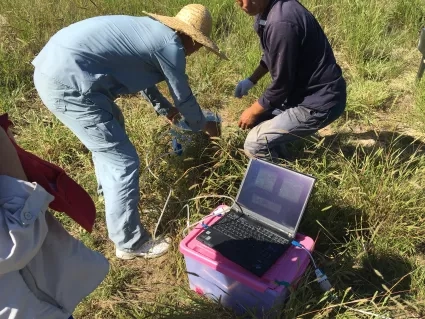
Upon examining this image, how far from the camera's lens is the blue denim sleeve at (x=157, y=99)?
2.73 meters

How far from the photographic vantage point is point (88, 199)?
1.62 meters

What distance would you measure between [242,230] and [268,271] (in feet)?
0.84

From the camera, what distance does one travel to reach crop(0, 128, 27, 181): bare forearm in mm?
1192

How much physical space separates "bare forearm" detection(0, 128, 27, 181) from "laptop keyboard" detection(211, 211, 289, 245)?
1.06 metres

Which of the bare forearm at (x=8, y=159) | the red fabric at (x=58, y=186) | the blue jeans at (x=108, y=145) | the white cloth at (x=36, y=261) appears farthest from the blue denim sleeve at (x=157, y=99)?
the bare forearm at (x=8, y=159)

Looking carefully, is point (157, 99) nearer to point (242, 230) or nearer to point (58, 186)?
point (242, 230)

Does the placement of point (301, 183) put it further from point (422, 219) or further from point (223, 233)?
point (422, 219)

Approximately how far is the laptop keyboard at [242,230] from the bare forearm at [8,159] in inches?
41.7

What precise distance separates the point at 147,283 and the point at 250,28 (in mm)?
2783

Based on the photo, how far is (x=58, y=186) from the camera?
1476 millimetres

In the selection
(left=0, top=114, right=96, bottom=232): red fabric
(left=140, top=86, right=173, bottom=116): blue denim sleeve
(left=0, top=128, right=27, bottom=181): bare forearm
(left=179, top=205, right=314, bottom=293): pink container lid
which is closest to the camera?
(left=0, top=128, right=27, bottom=181): bare forearm

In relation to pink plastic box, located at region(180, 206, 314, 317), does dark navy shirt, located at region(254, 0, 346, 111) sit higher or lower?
higher

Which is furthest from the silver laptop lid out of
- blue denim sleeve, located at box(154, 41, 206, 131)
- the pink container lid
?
blue denim sleeve, located at box(154, 41, 206, 131)

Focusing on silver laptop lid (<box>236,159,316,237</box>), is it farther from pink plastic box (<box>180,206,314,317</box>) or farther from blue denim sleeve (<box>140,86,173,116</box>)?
blue denim sleeve (<box>140,86,173,116</box>)
